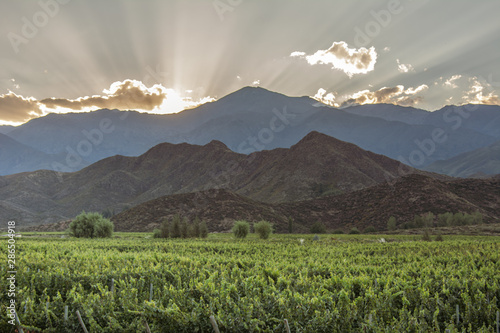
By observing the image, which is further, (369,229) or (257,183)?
(257,183)

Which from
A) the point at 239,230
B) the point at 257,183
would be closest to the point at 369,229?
the point at 239,230

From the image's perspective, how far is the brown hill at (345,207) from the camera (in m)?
89.8

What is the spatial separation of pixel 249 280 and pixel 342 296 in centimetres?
357

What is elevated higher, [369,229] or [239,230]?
[239,230]

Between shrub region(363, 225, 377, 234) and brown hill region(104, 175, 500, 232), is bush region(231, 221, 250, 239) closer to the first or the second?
brown hill region(104, 175, 500, 232)

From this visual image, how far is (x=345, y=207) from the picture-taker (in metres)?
104

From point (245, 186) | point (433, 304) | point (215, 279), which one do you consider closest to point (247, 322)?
point (215, 279)

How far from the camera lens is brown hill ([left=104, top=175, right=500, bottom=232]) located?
3536 inches

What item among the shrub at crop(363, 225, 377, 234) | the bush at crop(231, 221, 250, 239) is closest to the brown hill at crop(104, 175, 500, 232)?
the shrub at crop(363, 225, 377, 234)

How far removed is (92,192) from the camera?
603 ft

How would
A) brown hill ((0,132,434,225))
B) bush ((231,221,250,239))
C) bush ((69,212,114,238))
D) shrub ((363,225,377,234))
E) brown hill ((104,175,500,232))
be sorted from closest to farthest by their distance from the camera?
1. bush ((231,221,250,239))
2. bush ((69,212,114,238))
3. shrub ((363,225,377,234))
4. brown hill ((104,175,500,232))
5. brown hill ((0,132,434,225))

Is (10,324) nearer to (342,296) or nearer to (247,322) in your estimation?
(247,322)

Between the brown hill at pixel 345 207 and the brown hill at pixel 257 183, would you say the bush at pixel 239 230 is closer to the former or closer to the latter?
the brown hill at pixel 345 207

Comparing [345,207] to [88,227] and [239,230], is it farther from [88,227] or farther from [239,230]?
[88,227]
